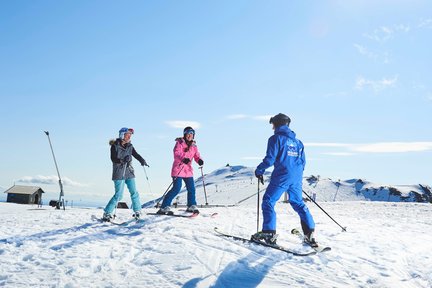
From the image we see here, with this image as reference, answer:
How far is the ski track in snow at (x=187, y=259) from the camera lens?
13.7 ft

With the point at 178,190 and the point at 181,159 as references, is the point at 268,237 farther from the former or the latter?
the point at 181,159

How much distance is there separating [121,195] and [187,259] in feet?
13.5

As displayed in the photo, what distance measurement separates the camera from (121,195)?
8.45 metres

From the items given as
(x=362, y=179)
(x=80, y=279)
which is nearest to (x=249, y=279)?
(x=80, y=279)

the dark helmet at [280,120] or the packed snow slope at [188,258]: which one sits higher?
the dark helmet at [280,120]

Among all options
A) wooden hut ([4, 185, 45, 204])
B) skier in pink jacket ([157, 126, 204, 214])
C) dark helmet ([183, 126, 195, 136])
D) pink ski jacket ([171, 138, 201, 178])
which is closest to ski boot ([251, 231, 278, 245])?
skier in pink jacket ([157, 126, 204, 214])

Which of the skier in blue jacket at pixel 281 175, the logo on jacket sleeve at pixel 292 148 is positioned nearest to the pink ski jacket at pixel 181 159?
the skier in blue jacket at pixel 281 175

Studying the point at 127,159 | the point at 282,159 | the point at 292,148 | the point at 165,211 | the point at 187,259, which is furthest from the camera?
the point at 165,211

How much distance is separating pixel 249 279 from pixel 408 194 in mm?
145327

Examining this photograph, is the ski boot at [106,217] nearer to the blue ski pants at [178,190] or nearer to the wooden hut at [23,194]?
the blue ski pants at [178,190]

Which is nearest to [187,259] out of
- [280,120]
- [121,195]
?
[280,120]

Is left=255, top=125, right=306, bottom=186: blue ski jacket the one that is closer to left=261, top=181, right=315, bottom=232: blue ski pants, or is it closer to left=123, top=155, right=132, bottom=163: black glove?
left=261, top=181, right=315, bottom=232: blue ski pants

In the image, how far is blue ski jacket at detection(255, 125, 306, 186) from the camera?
5.91 metres

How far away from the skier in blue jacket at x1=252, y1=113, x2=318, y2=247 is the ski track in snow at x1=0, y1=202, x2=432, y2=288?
367 mm
